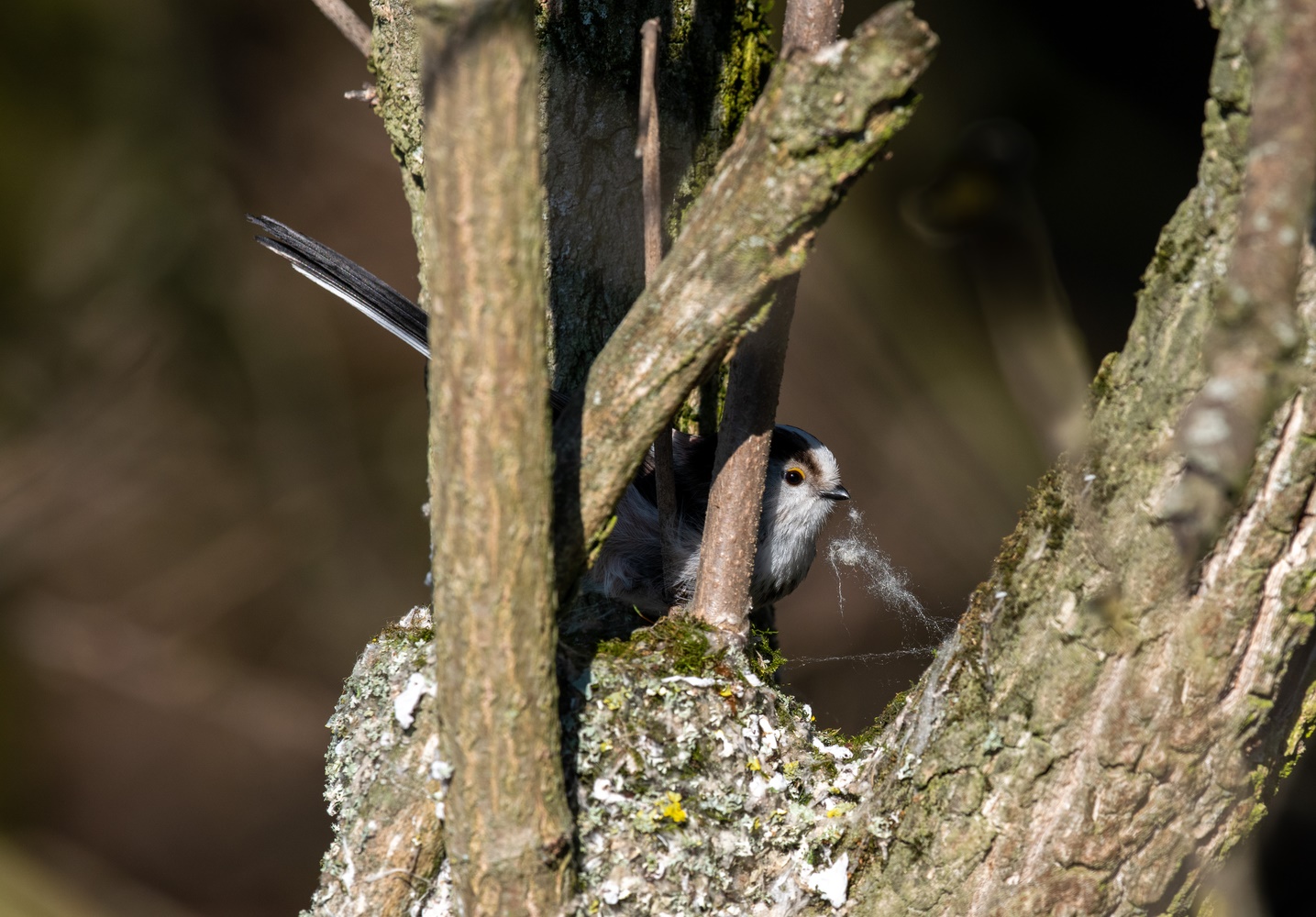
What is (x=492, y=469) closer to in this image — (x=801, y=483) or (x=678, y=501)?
(x=678, y=501)

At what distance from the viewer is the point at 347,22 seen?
86.7 inches

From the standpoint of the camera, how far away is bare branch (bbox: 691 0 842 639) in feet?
6.10

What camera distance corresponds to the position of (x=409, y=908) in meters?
1.61

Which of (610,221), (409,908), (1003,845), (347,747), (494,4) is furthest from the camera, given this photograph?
(610,221)

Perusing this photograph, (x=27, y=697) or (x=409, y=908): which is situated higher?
(x=27, y=697)

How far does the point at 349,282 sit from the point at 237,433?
2314mm

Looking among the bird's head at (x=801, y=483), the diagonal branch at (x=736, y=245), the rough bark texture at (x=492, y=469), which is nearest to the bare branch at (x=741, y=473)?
the diagonal branch at (x=736, y=245)

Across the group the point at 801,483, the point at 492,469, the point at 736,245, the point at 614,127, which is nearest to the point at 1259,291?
the point at 736,245

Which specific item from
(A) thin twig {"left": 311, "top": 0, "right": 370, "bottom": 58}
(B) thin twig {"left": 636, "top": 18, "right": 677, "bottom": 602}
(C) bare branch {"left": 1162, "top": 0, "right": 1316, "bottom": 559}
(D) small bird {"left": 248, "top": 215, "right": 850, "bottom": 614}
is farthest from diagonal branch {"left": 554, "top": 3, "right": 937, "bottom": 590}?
(A) thin twig {"left": 311, "top": 0, "right": 370, "bottom": 58}

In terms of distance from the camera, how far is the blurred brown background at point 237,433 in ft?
13.0

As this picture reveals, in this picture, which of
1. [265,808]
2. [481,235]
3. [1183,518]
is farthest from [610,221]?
[265,808]

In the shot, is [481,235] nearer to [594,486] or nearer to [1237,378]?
[594,486]

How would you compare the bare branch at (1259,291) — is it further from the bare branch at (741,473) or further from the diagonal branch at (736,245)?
the bare branch at (741,473)

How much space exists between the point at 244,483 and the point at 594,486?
10.8ft
